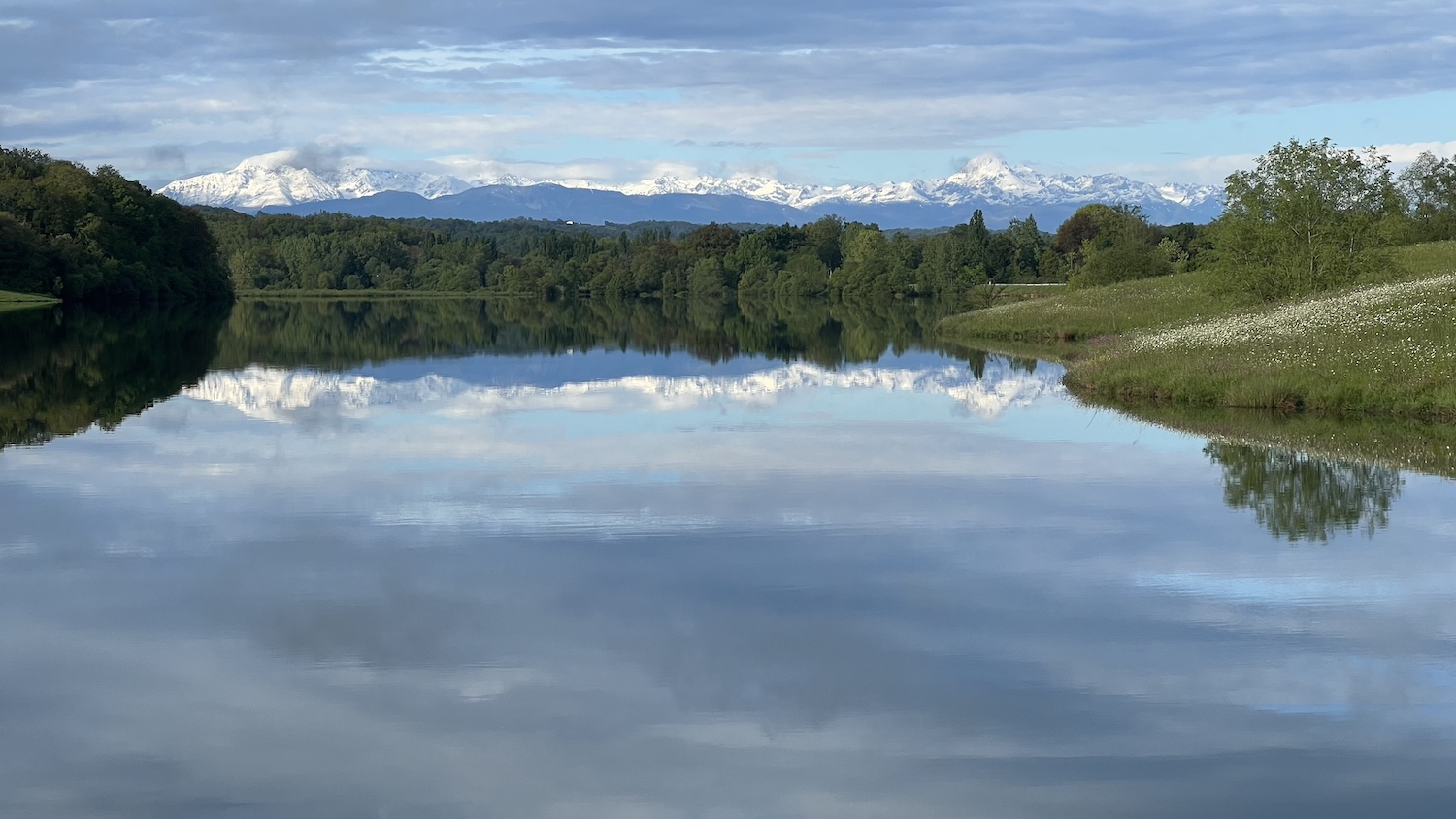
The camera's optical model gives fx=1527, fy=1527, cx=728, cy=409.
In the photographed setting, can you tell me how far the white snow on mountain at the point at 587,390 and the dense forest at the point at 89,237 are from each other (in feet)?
201

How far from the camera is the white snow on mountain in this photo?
29.4 metres

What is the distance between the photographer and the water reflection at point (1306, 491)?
15328 millimetres

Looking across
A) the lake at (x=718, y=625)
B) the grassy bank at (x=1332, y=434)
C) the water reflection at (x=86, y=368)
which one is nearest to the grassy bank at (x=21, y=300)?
the water reflection at (x=86, y=368)

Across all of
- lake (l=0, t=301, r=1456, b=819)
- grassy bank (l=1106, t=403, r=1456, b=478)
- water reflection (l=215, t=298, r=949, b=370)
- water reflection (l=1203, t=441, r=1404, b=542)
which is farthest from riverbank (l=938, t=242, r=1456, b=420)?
water reflection (l=215, t=298, r=949, b=370)

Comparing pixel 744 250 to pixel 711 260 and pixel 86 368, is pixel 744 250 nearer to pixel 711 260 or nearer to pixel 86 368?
pixel 711 260

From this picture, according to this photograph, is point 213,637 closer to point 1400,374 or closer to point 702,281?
point 1400,374

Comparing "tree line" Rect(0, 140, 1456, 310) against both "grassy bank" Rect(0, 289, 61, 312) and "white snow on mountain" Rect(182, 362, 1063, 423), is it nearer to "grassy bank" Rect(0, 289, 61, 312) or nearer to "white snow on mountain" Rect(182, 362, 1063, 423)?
"grassy bank" Rect(0, 289, 61, 312)

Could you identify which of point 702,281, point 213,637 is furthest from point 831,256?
point 213,637

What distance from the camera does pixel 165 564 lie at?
1362cm

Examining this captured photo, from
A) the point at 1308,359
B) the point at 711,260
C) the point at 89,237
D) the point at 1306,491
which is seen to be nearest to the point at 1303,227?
the point at 1308,359

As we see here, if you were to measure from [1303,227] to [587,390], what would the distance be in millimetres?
21947

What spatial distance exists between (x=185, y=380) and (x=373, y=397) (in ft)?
20.9

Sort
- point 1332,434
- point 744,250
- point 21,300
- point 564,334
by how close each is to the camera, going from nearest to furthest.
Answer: point 1332,434 < point 564,334 < point 21,300 < point 744,250

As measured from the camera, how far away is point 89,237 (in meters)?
97.8
